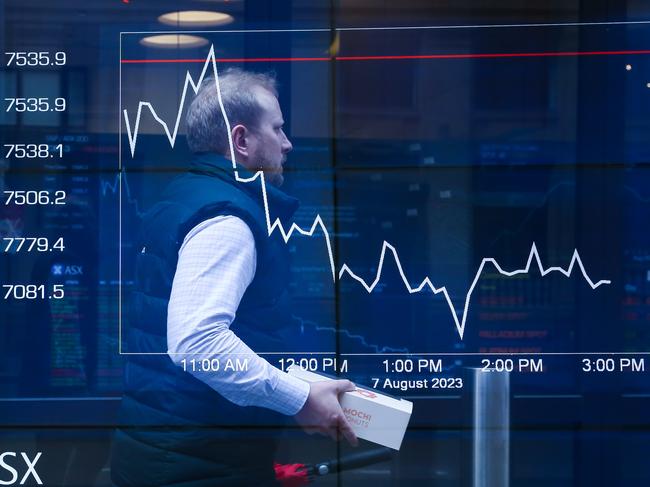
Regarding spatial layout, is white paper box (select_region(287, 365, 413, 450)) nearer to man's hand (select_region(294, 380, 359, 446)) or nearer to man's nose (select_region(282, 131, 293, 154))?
man's hand (select_region(294, 380, 359, 446))

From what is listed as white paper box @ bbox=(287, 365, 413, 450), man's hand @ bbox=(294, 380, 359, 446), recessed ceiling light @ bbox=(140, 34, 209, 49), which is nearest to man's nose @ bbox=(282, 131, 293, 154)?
recessed ceiling light @ bbox=(140, 34, 209, 49)

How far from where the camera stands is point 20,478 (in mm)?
6809

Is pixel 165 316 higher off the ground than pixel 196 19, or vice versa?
pixel 196 19

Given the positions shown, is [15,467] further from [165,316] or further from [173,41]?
[173,41]

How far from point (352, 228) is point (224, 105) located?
112 centimetres

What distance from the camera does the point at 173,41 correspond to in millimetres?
6656

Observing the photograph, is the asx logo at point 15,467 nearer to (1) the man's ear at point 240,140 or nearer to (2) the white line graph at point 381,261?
(2) the white line graph at point 381,261

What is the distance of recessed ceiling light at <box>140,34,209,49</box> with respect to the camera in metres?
6.66

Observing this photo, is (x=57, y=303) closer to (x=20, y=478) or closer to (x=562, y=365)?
(x=20, y=478)

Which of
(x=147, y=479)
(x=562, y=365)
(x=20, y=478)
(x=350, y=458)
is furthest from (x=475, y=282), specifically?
(x=20, y=478)

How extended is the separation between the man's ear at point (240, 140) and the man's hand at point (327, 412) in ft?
4.96

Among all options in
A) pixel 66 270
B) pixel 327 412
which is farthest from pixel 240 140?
pixel 327 412

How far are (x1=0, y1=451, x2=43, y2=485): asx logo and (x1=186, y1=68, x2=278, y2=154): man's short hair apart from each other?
2.26 meters

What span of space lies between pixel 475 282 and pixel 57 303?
2.63m
